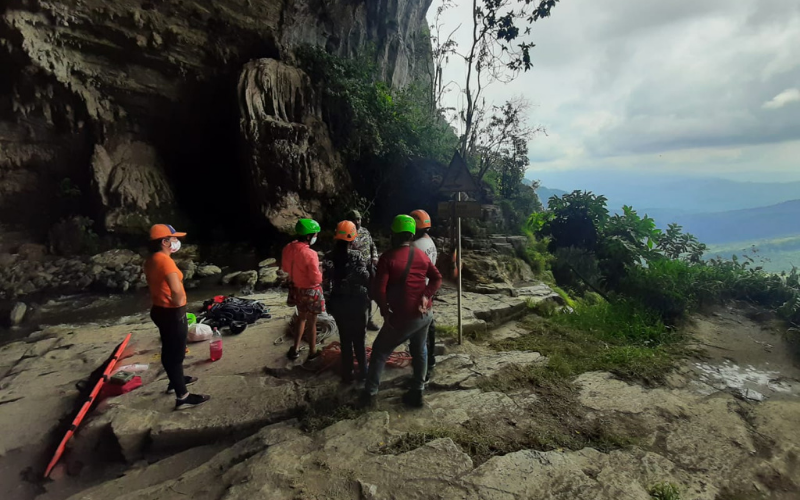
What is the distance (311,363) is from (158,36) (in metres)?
A: 12.7

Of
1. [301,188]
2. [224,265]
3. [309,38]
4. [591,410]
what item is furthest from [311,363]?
[309,38]

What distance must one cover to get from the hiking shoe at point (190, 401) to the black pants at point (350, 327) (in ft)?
4.71

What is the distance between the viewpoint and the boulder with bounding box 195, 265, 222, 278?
10867mm

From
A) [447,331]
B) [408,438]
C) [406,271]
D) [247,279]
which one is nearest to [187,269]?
[247,279]

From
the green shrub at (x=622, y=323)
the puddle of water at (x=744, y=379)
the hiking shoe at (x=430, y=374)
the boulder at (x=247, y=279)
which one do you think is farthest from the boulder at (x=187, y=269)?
the puddle of water at (x=744, y=379)

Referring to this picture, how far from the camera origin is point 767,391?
423cm

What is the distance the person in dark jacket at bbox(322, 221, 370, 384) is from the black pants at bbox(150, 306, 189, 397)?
4.58ft

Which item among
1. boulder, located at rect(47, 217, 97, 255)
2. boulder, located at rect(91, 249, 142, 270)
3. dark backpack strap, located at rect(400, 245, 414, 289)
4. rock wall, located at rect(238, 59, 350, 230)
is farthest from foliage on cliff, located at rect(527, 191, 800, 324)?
boulder, located at rect(47, 217, 97, 255)

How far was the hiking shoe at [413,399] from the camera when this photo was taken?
140 inches

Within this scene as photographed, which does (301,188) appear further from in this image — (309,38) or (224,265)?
(309,38)

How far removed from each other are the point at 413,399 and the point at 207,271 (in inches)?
375

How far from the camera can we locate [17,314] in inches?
296

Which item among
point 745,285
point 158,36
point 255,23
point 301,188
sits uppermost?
point 255,23

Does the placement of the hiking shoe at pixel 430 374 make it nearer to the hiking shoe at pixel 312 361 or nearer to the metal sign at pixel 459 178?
the hiking shoe at pixel 312 361
